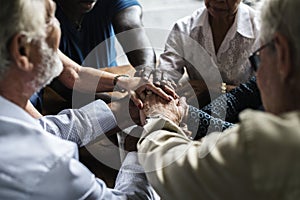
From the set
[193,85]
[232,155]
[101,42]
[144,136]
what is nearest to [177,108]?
[144,136]

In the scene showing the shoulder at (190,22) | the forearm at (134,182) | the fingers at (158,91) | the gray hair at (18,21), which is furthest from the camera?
the shoulder at (190,22)

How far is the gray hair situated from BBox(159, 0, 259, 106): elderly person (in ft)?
2.75

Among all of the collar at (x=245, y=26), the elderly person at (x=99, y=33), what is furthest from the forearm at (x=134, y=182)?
the collar at (x=245, y=26)

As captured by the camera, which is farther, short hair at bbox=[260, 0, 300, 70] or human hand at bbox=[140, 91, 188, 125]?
human hand at bbox=[140, 91, 188, 125]

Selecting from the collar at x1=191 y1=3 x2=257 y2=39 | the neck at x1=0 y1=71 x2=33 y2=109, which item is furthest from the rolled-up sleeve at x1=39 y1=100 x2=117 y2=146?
the collar at x1=191 y1=3 x2=257 y2=39

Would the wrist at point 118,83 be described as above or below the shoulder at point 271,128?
below

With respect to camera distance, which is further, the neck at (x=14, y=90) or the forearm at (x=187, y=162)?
the neck at (x=14, y=90)

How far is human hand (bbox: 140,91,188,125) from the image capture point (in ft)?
3.93

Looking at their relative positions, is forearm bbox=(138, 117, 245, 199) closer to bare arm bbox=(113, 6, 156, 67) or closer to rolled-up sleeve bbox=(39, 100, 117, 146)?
rolled-up sleeve bbox=(39, 100, 117, 146)

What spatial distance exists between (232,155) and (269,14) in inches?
10.6

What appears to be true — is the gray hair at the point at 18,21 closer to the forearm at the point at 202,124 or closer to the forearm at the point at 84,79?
the forearm at the point at 202,124

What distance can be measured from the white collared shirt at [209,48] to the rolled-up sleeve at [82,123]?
0.48m

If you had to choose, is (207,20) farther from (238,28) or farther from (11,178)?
(11,178)

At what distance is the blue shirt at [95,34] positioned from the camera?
1.80 m
